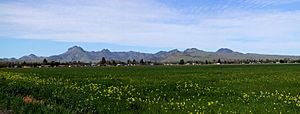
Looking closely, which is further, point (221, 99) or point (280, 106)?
point (221, 99)

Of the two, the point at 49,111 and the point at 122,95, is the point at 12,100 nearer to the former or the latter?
the point at 49,111

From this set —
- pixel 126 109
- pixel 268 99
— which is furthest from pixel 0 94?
pixel 268 99

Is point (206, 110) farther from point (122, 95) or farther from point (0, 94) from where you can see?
point (0, 94)

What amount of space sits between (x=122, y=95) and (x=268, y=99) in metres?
7.58

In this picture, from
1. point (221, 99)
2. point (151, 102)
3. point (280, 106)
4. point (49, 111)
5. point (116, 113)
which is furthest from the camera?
point (221, 99)

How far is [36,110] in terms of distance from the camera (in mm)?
16938

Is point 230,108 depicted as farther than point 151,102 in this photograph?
No

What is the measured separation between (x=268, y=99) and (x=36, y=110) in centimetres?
1122

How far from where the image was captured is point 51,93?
76.9ft

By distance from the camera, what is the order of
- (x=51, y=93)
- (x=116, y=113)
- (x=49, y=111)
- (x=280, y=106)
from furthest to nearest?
(x=51, y=93) → (x=280, y=106) → (x=116, y=113) → (x=49, y=111)

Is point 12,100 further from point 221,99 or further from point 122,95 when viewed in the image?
point 221,99

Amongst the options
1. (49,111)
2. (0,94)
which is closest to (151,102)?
(49,111)

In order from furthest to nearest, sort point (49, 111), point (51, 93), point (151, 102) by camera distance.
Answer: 1. point (51, 93)
2. point (151, 102)
3. point (49, 111)

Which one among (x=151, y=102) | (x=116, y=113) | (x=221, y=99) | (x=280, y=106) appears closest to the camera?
(x=116, y=113)
